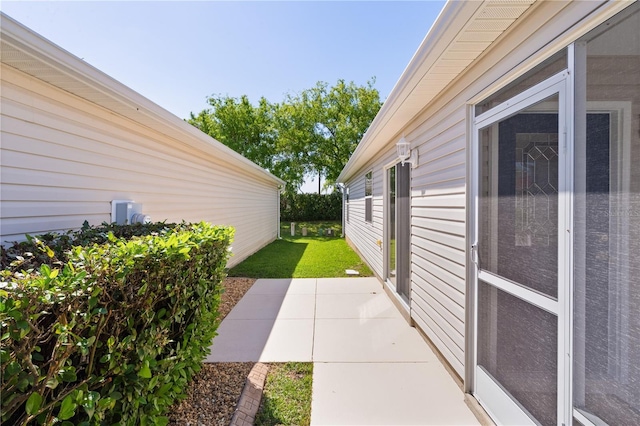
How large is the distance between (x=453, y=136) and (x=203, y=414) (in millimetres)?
3126

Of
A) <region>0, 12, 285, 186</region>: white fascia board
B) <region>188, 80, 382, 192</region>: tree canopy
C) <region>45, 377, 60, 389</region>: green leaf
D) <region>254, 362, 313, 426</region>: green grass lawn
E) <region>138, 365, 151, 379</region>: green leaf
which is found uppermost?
<region>188, 80, 382, 192</region>: tree canopy

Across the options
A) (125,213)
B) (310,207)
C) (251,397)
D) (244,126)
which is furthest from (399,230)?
(244,126)

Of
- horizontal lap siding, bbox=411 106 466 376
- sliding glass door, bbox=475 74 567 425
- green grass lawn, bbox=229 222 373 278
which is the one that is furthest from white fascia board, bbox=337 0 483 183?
green grass lawn, bbox=229 222 373 278

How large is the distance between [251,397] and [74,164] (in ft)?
9.33

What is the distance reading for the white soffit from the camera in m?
1.86

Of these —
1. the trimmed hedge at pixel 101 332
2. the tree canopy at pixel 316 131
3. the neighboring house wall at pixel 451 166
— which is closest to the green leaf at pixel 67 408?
the trimmed hedge at pixel 101 332

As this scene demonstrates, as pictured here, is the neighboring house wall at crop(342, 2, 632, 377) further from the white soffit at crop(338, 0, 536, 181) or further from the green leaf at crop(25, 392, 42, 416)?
the green leaf at crop(25, 392, 42, 416)

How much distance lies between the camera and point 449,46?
2.29 metres

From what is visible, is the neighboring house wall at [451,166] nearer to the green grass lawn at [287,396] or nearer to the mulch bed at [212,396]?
the green grass lawn at [287,396]

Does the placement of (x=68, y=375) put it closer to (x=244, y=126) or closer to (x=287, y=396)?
(x=287, y=396)

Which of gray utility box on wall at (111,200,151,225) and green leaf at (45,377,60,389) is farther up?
gray utility box on wall at (111,200,151,225)

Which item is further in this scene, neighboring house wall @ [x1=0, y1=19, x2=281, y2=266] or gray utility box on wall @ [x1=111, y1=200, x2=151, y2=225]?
gray utility box on wall @ [x1=111, y1=200, x2=151, y2=225]

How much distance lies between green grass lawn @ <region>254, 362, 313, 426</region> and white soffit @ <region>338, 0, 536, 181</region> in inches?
116

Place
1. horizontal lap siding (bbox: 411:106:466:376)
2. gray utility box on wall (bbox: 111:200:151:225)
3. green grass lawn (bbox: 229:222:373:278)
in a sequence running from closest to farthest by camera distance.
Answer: horizontal lap siding (bbox: 411:106:466:376) → gray utility box on wall (bbox: 111:200:151:225) → green grass lawn (bbox: 229:222:373:278)
